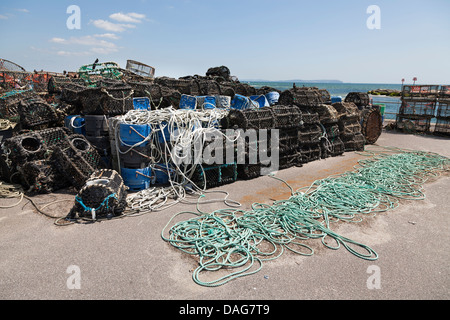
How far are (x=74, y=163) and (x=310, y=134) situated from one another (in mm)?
5718

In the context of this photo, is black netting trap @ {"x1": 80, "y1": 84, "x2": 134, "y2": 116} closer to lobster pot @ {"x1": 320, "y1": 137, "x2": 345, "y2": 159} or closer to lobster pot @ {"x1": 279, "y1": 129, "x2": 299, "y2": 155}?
lobster pot @ {"x1": 279, "y1": 129, "x2": 299, "y2": 155}

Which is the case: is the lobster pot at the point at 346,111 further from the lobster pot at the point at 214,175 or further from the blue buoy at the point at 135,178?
the blue buoy at the point at 135,178

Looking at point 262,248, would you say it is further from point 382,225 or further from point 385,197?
point 385,197

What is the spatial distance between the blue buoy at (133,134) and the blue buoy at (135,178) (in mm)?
493

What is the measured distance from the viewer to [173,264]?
3.12m

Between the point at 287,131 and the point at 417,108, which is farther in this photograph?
the point at 417,108

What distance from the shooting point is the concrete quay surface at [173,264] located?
2680 mm

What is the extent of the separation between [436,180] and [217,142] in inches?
203

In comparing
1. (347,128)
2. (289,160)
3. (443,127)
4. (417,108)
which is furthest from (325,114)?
(443,127)

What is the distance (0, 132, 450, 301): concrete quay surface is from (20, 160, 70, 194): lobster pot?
457 millimetres

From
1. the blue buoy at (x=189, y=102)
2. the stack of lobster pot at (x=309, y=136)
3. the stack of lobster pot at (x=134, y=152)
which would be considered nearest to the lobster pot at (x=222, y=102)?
the blue buoy at (x=189, y=102)

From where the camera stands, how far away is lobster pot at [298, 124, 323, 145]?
7203mm

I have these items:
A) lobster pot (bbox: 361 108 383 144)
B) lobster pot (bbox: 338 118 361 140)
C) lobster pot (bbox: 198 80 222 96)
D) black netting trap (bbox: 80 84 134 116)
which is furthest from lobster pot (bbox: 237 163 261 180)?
lobster pot (bbox: 361 108 383 144)

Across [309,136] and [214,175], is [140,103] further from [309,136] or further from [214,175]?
[309,136]
